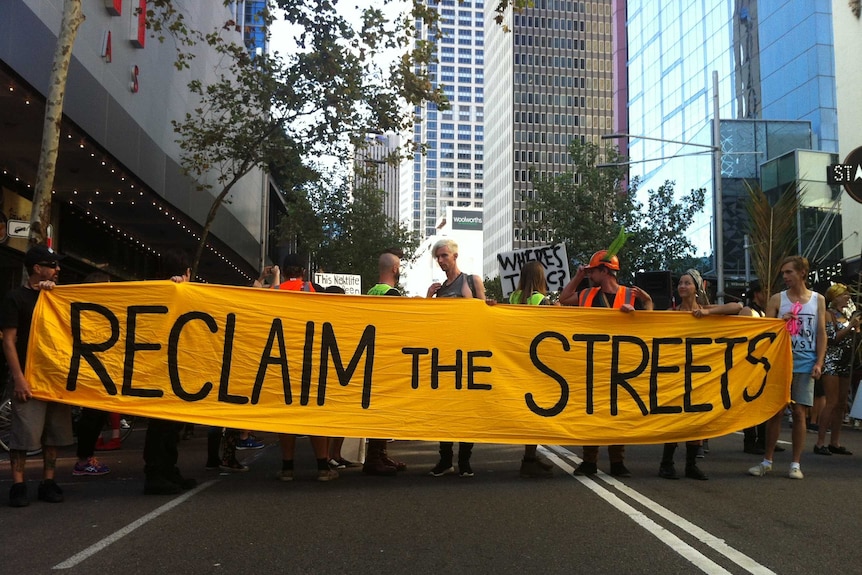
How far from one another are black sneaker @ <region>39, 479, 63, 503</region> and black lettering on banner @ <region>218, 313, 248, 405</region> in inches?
52.5

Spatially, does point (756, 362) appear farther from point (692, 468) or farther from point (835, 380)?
point (835, 380)

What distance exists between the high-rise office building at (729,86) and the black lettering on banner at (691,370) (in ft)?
76.4

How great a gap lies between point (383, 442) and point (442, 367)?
45.4 inches

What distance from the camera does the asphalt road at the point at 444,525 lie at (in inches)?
176

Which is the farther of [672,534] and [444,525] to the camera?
[444,525]

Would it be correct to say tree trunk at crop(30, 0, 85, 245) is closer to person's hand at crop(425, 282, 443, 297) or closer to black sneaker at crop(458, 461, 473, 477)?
person's hand at crop(425, 282, 443, 297)

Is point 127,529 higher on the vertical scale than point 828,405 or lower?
lower

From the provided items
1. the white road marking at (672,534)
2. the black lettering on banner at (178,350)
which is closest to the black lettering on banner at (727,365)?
the white road marking at (672,534)

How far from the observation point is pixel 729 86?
44031mm

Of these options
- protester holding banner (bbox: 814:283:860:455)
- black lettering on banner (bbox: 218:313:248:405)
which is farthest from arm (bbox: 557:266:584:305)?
protester holding banner (bbox: 814:283:860:455)

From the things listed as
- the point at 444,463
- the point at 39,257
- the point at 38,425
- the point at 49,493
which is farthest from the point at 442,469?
the point at 39,257

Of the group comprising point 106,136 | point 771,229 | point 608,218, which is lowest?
point 771,229

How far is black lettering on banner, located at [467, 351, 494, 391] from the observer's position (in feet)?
23.2

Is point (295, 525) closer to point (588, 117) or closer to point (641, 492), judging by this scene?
point (641, 492)
